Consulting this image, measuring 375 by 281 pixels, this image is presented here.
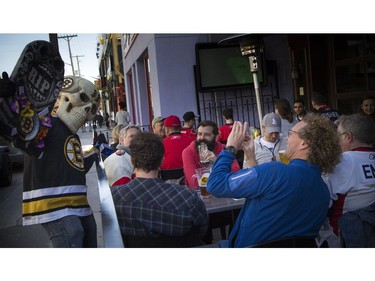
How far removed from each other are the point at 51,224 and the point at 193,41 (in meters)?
5.31

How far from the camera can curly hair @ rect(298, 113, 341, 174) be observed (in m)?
1.75

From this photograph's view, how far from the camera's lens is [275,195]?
1.71 metres

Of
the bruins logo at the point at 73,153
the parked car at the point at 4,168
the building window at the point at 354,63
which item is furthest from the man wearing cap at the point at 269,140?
the parked car at the point at 4,168

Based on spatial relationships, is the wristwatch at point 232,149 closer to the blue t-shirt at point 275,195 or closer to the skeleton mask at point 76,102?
the blue t-shirt at point 275,195

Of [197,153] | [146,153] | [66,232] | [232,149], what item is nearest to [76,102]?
[146,153]

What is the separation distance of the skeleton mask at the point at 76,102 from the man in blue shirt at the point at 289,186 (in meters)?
0.90

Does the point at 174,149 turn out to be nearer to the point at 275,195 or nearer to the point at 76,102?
the point at 76,102

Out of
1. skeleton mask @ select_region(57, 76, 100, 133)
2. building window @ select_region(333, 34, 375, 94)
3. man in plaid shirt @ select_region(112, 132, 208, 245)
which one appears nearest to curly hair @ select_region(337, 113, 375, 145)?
man in plaid shirt @ select_region(112, 132, 208, 245)

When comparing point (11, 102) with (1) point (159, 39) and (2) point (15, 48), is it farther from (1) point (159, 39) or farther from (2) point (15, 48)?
(1) point (159, 39)

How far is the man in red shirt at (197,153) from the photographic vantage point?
10.2 feet

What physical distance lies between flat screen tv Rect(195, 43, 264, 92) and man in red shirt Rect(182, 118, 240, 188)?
3.47 meters
